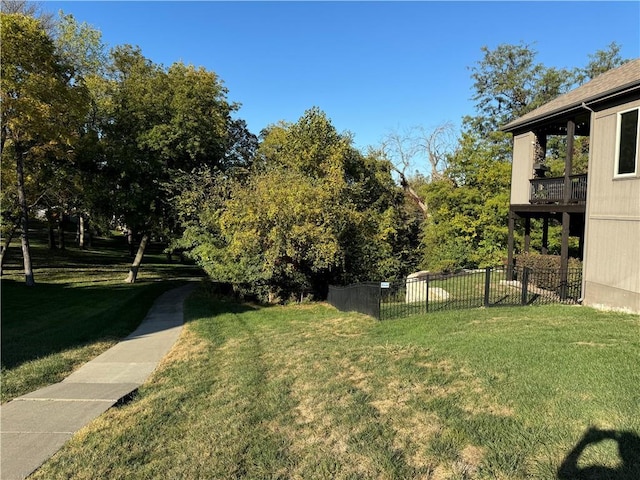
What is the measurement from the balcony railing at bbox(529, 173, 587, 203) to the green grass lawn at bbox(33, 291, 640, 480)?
5.81 m

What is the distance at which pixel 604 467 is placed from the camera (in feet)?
11.2

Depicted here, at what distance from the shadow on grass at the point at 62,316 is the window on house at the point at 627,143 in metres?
11.9

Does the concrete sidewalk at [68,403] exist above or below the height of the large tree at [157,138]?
below

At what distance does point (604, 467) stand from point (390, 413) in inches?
74.0

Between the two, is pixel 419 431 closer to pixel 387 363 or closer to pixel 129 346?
pixel 387 363

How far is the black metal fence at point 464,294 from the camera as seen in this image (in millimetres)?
11078

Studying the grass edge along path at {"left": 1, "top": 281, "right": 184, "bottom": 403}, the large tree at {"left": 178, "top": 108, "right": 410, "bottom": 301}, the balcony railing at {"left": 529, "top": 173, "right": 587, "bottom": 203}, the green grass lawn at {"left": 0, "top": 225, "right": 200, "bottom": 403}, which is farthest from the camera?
the large tree at {"left": 178, "top": 108, "right": 410, "bottom": 301}

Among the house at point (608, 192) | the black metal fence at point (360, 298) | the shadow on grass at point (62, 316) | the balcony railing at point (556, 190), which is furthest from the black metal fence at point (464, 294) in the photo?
the shadow on grass at point (62, 316)

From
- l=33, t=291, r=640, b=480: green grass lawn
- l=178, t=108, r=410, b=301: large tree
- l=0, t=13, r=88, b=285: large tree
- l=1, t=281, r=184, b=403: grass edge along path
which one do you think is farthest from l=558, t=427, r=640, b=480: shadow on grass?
l=0, t=13, r=88, b=285: large tree

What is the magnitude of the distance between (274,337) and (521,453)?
6.18 meters

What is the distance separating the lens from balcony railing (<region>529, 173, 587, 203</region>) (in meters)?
12.6

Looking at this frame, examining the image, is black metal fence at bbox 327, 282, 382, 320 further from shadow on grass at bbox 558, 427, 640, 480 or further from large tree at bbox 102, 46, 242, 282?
large tree at bbox 102, 46, 242, 282

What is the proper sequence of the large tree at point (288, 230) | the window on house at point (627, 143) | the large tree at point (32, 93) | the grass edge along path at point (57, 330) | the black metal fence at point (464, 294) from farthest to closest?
the large tree at point (288, 230) → the large tree at point (32, 93) → the black metal fence at point (464, 294) → the window on house at point (627, 143) → the grass edge along path at point (57, 330)

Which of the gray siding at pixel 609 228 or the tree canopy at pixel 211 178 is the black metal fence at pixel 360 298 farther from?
the gray siding at pixel 609 228
